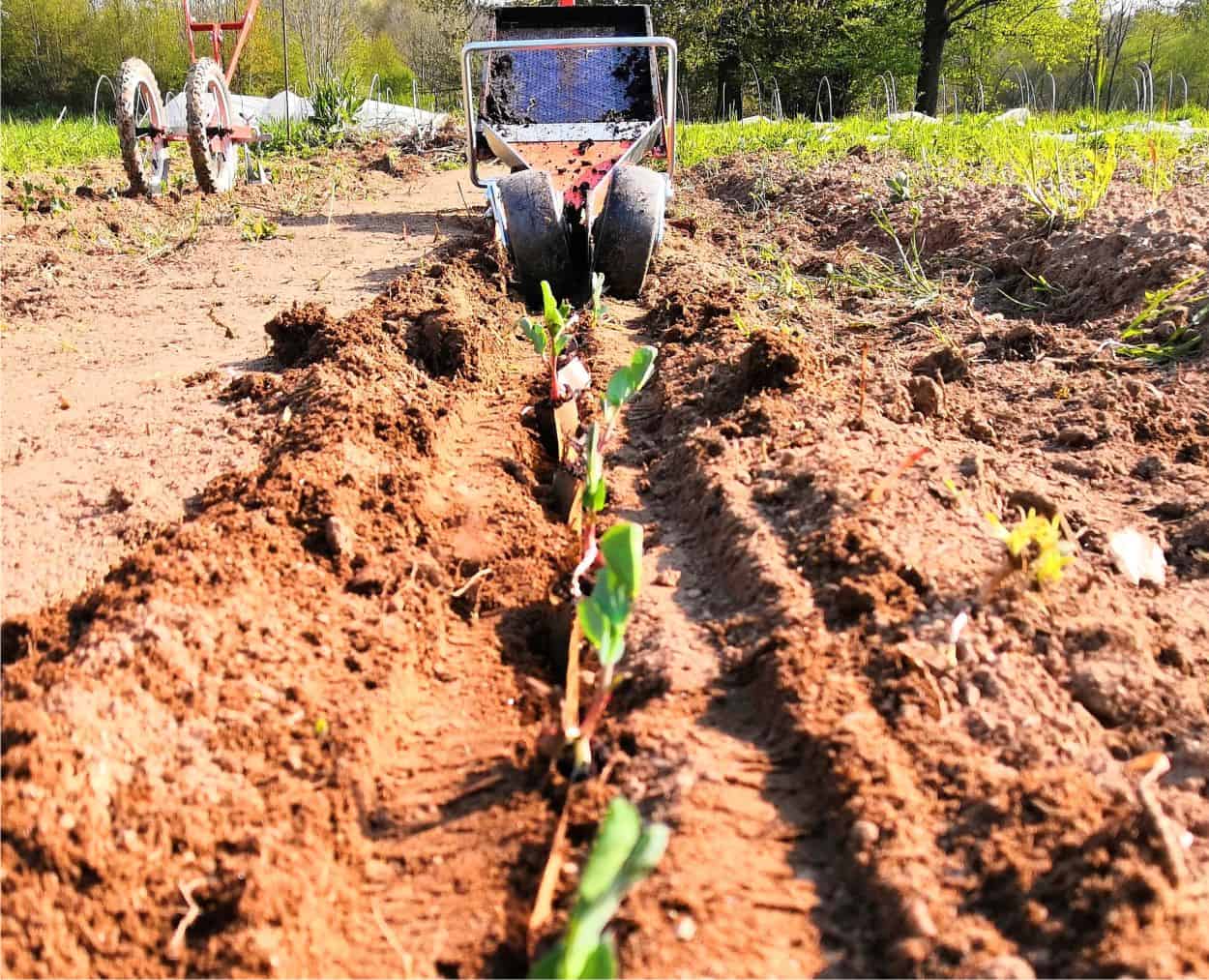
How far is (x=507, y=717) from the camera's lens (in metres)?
1.99

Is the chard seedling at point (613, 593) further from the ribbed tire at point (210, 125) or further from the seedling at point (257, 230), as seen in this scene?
the ribbed tire at point (210, 125)

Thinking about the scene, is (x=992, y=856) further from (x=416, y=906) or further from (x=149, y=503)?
(x=149, y=503)

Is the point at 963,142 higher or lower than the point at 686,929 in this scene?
higher

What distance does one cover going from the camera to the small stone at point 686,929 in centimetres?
138

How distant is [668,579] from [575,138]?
4357mm

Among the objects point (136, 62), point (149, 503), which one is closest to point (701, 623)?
point (149, 503)

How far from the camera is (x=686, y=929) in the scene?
4.55ft

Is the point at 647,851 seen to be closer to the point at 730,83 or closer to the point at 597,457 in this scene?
the point at 597,457

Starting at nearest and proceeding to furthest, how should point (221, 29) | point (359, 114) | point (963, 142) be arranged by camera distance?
point (963, 142), point (221, 29), point (359, 114)

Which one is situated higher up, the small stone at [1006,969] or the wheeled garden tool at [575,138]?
the wheeled garden tool at [575,138]

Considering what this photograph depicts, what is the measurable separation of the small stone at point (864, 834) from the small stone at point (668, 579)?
3.09 feet

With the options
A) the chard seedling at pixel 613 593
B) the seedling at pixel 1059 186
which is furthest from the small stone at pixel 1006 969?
the seedling at pixel 1059 186

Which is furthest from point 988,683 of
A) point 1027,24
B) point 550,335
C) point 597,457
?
point 1027,24

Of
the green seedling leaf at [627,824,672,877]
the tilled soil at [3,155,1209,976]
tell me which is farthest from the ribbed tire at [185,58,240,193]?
the green seedling leaf at [627,824,672,877]
